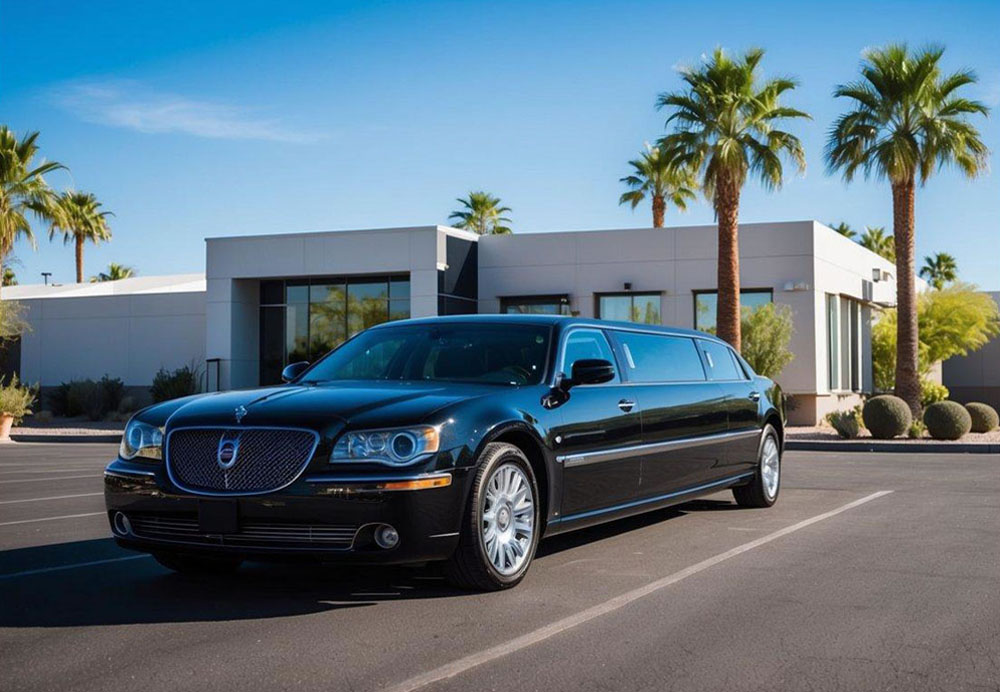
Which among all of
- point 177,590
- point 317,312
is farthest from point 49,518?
point 317,312

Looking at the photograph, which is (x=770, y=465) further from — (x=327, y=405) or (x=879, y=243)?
(x=879, y=243)

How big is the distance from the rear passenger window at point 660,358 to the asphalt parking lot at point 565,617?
1251 millimetres

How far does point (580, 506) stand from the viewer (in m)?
7.66

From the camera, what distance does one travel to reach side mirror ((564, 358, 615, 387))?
7602 millimetres

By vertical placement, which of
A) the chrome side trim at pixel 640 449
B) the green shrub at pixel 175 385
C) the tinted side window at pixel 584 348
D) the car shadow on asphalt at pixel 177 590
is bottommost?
the car shadow on asphalt at pixel 177 590

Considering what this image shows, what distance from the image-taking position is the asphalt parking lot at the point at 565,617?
4.98 meters

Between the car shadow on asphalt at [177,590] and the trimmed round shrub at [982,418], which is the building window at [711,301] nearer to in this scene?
the trimmed round shrub at [982,418]

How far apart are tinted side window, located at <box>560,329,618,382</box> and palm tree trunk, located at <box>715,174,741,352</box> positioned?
20663 millimetres

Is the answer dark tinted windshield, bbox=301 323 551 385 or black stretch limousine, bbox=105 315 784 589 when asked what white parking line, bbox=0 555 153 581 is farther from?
dark tinted windshield, bbox=301 323 551 385

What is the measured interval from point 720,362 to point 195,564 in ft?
16.8

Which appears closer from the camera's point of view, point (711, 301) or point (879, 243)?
point (711, 301)

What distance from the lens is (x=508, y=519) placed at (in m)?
6.87

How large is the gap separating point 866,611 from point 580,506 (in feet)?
6.58

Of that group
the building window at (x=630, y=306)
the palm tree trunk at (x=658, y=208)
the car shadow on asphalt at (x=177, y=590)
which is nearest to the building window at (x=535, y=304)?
the building window at (x=630, y=306)
